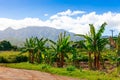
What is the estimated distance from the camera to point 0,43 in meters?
107

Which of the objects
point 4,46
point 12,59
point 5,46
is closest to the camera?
point 12,59

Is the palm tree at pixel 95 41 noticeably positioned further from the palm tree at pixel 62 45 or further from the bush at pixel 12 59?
the bush at pixel 12 59

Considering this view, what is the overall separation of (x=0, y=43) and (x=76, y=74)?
299 feet

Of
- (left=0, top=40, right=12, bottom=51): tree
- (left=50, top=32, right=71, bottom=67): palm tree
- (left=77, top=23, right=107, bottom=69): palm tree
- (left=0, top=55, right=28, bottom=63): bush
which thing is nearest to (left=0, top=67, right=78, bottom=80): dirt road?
(left=77, top=23, right=107, bottom=69): palm tree

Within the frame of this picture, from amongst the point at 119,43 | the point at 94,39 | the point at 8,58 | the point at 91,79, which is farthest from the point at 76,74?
the point at 8,58

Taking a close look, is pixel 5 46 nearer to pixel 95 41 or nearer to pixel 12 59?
pixel 12 59

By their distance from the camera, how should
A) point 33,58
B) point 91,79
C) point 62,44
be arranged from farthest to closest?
1. point 33,58
2. point 62,44
3. point 91,79

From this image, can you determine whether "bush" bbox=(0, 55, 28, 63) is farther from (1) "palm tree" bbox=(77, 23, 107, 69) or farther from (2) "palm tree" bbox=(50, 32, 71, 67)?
(1) "palm tree" bbox=(77, 23, 107, 69)

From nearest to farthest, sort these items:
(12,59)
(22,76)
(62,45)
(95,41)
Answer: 1. (22,76)
2. (95,41)
3. (62,45)
4. (12,59)

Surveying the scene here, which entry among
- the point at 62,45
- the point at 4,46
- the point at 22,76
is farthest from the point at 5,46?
the point at 22,76

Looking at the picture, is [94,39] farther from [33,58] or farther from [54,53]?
[33,58]

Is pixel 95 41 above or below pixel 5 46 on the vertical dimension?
below

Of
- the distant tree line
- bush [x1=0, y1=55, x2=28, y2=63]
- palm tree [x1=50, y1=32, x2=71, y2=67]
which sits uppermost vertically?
the distant tree line

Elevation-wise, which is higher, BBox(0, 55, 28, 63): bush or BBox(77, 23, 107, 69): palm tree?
BBox(77, 23, 107, 69): palm tree
